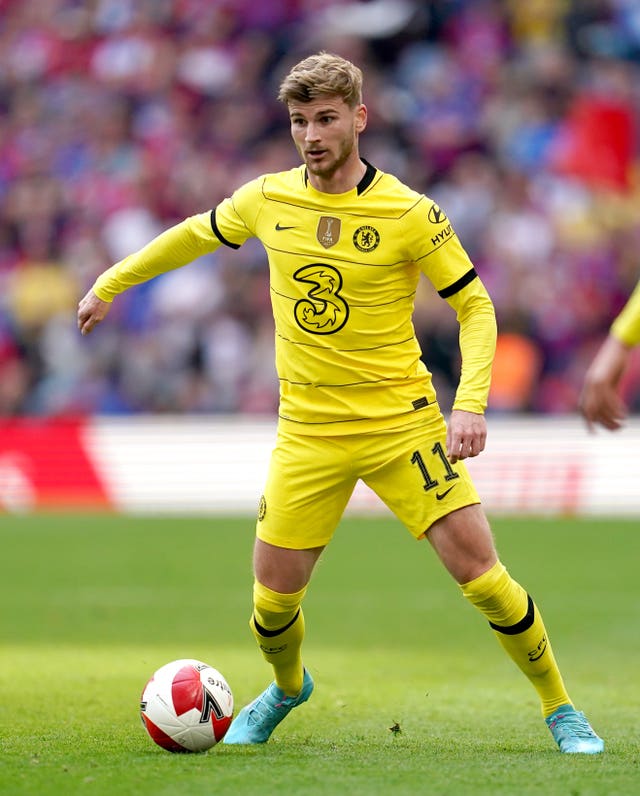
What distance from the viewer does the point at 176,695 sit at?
19.5 feet

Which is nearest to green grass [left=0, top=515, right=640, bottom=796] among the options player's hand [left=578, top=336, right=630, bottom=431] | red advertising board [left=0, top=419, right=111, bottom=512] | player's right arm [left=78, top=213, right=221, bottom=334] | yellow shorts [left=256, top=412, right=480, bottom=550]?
red advertising board [left=0, top=419, right=111, bottom=512]

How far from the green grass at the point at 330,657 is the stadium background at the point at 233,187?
3.35 ft

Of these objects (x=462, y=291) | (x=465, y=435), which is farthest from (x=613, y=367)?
(x=462, y=291)

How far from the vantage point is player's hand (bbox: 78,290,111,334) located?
635 cm

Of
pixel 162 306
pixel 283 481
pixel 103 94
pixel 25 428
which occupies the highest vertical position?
pixel 283 481

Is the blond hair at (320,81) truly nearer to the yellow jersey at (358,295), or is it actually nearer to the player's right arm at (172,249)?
the yellow jersey at (358,295)

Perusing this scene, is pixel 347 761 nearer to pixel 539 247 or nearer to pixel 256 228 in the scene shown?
pixel 256 228

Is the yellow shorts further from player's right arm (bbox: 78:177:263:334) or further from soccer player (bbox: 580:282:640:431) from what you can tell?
soccer player (bbox: 580:282:640:431)

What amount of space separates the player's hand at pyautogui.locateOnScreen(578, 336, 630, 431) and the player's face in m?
1.97

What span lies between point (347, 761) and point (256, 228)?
2.26 metres

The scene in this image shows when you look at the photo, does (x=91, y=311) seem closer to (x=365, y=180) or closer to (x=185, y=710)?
(x=365, y=180)

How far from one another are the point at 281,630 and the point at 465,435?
128cm

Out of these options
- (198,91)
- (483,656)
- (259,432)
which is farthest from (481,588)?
(198,91)

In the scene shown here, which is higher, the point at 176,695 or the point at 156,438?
the point at 176,695
